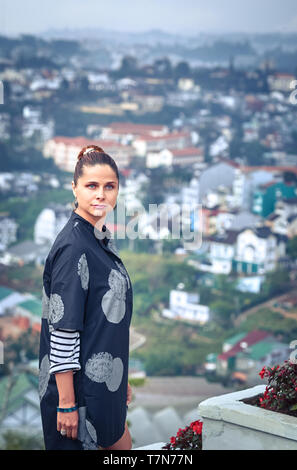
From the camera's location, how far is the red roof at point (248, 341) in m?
17.3

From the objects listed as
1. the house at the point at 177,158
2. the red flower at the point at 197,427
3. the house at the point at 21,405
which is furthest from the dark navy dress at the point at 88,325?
the house at the point at 177,158

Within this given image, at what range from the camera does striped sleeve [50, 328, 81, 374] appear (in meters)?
0.99

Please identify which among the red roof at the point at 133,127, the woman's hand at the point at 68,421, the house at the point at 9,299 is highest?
the red roof at the point at 133,127

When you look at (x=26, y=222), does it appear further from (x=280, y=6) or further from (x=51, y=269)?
(x=51, y=269)

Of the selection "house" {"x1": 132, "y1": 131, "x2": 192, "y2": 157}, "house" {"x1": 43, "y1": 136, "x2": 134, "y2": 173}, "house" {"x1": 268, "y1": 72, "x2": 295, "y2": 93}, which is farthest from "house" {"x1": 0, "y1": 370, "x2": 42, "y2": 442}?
"house" {"x1": 268, "y1": 72, "x2": 295, "y2": 93}

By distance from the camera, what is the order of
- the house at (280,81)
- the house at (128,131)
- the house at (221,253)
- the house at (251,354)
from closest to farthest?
1. the house at (251,354)
2. the house at (221,253)
3. the house at (128,131)
4. the house at (280,81)

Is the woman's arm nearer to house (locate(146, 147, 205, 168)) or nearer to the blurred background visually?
the blurred background

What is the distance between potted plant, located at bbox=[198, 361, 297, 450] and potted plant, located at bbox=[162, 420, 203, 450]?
0.12m

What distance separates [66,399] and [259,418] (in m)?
0.33

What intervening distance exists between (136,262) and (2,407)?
20.8 ft

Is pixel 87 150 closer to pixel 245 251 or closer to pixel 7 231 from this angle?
pixel 245 251

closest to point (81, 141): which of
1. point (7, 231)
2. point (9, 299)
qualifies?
point (7, 231)

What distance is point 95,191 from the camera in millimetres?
1062

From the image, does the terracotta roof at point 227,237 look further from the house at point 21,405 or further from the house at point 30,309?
the house at point 21,405
